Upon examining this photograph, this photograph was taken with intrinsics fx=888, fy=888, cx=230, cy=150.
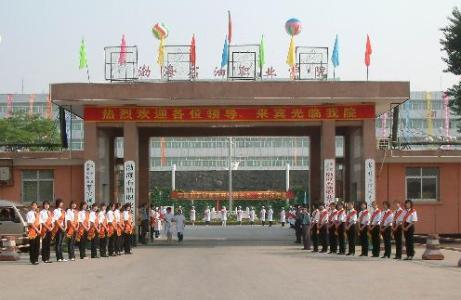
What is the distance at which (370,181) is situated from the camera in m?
28.4

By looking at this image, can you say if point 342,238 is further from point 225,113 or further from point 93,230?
point 225,113

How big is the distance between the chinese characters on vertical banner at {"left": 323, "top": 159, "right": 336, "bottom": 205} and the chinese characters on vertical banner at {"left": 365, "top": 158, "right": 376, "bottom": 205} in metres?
1.05

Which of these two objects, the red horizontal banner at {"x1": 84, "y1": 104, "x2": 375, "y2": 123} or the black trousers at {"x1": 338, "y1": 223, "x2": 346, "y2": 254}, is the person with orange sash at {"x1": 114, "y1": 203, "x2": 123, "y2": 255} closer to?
the red horizontal banner at {"x1": 84, "y1": 104, "x2": 375, "y2": 123}

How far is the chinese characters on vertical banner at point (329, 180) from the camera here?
28.4 metres

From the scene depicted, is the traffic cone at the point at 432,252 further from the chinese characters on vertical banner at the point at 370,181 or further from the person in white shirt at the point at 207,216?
the person in white shirt at the point at 207,216

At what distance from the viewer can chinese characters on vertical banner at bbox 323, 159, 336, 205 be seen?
93.2ft

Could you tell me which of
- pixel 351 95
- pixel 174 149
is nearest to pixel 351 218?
pixel 351 95

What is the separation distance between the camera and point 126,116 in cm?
2881

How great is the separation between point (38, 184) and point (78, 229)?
27.9ft

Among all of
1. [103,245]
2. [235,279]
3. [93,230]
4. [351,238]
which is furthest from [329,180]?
[235,279]

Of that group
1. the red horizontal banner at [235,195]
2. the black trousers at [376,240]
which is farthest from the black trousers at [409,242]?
the red horizontal banner at [235,195]

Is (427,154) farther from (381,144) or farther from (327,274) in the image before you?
(327,274)

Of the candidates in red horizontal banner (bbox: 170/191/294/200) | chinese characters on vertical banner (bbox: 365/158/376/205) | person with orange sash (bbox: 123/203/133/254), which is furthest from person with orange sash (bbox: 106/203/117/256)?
red horizontal banner (bbox: 170/191/294/200)

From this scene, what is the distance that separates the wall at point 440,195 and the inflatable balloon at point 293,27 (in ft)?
17.4
